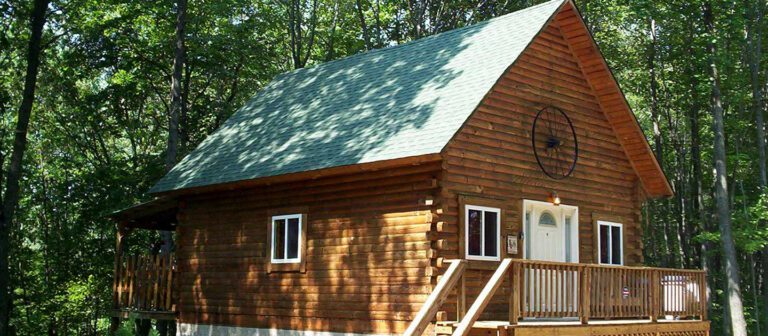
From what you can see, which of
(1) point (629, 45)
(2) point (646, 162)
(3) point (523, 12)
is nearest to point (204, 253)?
(3) point (523, 12)

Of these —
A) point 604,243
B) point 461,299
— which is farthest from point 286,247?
point 604,243

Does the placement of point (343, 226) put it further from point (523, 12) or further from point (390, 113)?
point (523, 12)

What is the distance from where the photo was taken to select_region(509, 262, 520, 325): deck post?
12312 millimetres

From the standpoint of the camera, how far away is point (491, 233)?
1494cm

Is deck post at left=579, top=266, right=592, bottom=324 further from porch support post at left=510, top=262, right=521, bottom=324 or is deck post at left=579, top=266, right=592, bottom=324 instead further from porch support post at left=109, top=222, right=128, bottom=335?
porch support post at left=109, top=222, right=128, bottom=335

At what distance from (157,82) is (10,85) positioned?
5862 mm

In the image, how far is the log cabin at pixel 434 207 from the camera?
1398 centimetres

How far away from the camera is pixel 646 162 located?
18.4 m

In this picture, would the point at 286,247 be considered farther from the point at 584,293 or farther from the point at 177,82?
the point at 177,82

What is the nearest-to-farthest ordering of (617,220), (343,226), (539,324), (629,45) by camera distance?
(539,324), (343,226), (617,220), (629,45)

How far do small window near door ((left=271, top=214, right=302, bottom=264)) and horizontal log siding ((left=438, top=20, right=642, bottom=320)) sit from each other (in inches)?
144

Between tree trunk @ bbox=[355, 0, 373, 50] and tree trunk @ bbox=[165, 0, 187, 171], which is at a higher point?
tree trunk @ bbox=[355, 0, 373, 50]

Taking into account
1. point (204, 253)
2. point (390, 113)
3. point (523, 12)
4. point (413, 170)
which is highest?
point (523, 12)

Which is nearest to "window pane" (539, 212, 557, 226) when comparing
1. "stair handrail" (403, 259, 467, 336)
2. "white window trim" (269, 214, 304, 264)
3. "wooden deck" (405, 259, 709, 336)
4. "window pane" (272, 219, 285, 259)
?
"wooden deck" (405, 259, 709, 336)
